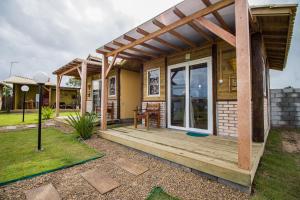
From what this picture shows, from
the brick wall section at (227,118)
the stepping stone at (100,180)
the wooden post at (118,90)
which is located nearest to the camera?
the stepping stone at (100,180)

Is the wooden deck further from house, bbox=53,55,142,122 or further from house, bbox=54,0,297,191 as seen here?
house, bbox=53,55,142,122

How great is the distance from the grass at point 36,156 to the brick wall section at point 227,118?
3.14 m

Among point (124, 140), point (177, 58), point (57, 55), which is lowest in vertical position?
point (124, 140)

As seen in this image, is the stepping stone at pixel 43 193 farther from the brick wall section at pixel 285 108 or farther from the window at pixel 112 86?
the brick wall section at pixel 285 108

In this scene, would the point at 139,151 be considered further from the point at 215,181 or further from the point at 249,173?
the point at 249,173

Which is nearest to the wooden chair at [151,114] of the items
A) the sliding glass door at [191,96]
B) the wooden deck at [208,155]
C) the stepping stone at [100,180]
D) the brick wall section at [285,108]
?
the sliding glass door at [191,96]

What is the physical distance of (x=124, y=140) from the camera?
364cm

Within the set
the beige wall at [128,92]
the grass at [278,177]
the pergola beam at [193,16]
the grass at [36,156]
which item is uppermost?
the pergola beam at [193,16]

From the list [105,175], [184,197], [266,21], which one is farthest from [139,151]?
[266,21]

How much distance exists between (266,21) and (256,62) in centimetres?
83

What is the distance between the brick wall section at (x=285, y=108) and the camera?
6363 mm

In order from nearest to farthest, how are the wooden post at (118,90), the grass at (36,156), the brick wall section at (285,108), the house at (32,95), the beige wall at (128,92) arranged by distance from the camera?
the grass at (36,156), the brick wall section at (285,108), the wooden post at (118,90), the beige wall at (128,92), the house at (32,95)

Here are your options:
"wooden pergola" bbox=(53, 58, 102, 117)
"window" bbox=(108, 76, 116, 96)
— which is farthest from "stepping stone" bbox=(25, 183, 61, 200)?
"window" bbox=(108, 76, 116, 96)

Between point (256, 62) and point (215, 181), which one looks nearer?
point (215, 181)
